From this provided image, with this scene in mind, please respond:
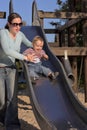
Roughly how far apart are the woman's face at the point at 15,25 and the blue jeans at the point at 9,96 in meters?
0.53

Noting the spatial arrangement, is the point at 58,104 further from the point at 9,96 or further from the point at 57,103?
the point at 9,96

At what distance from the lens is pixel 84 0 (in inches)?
366

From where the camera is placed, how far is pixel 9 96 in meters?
5.32

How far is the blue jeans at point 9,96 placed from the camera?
5.31 meters

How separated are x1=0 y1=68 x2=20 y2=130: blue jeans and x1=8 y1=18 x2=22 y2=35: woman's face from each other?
0.53 metres

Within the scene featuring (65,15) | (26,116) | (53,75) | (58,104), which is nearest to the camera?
(58,104)

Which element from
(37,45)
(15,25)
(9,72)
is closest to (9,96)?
(9,72)

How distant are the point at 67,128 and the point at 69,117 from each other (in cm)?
30

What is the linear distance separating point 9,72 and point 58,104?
931 millimetres

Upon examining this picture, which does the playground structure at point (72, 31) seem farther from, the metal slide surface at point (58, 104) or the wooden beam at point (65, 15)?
the metal slide surface at point (58, 104)

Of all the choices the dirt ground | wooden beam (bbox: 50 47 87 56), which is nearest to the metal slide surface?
the dirt ground

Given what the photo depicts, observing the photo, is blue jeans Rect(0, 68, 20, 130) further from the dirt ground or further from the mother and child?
the dirt ground

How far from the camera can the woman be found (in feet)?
17.3

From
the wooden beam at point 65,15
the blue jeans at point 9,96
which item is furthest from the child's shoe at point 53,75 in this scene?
the wooden beam at point 65,15
